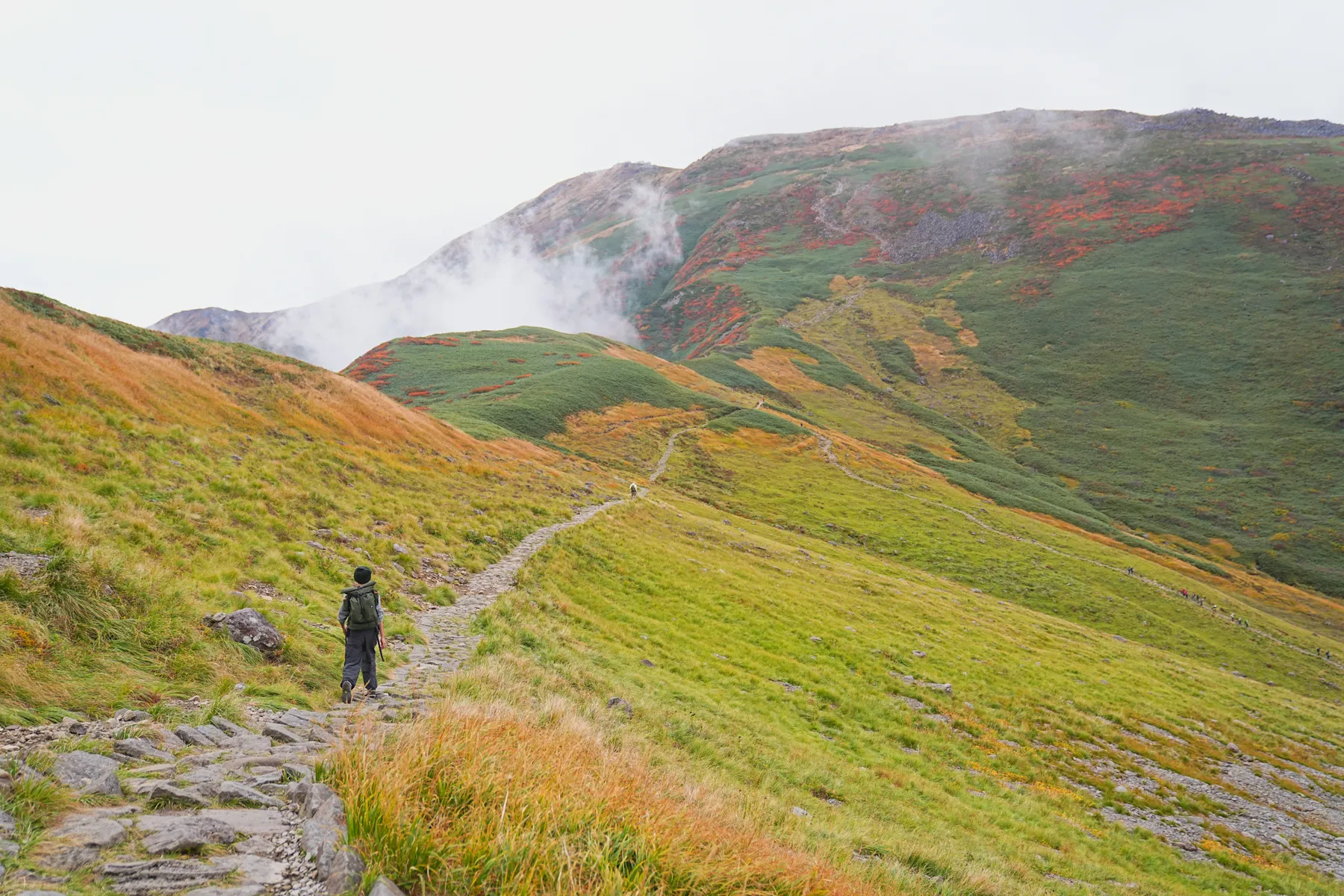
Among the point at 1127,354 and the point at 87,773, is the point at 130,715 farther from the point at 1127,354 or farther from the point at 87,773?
the point at 1127,354

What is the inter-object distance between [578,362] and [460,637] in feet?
297

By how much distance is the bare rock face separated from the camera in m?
10.9

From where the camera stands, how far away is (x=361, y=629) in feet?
35.7

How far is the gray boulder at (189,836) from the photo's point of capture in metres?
4.68

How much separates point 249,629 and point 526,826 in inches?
337

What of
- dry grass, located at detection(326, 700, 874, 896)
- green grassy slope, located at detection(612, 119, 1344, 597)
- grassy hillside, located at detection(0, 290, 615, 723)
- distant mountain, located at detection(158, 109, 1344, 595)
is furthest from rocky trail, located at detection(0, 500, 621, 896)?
green grassy slope, located at detection(612, 119, 1344, 597)

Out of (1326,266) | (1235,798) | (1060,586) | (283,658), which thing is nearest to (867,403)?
(1060,586)

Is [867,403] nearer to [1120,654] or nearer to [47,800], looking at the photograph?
[1120,654]

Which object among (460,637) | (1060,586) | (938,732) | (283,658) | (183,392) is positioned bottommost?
(1060,586)

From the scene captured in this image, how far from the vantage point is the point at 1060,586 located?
5331 centimetres

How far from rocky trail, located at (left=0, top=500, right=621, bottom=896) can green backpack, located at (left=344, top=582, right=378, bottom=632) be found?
8.82 ft

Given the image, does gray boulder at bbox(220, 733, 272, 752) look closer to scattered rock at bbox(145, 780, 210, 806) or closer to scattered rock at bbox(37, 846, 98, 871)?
scattered rock at bbox(145, 780, 210, 806)

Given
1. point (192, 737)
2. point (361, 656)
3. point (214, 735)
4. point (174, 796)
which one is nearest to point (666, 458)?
point (361, 656)

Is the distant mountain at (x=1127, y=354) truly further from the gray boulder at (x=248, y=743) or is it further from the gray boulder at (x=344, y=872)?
the gray boulder at (x=344, y=872)
